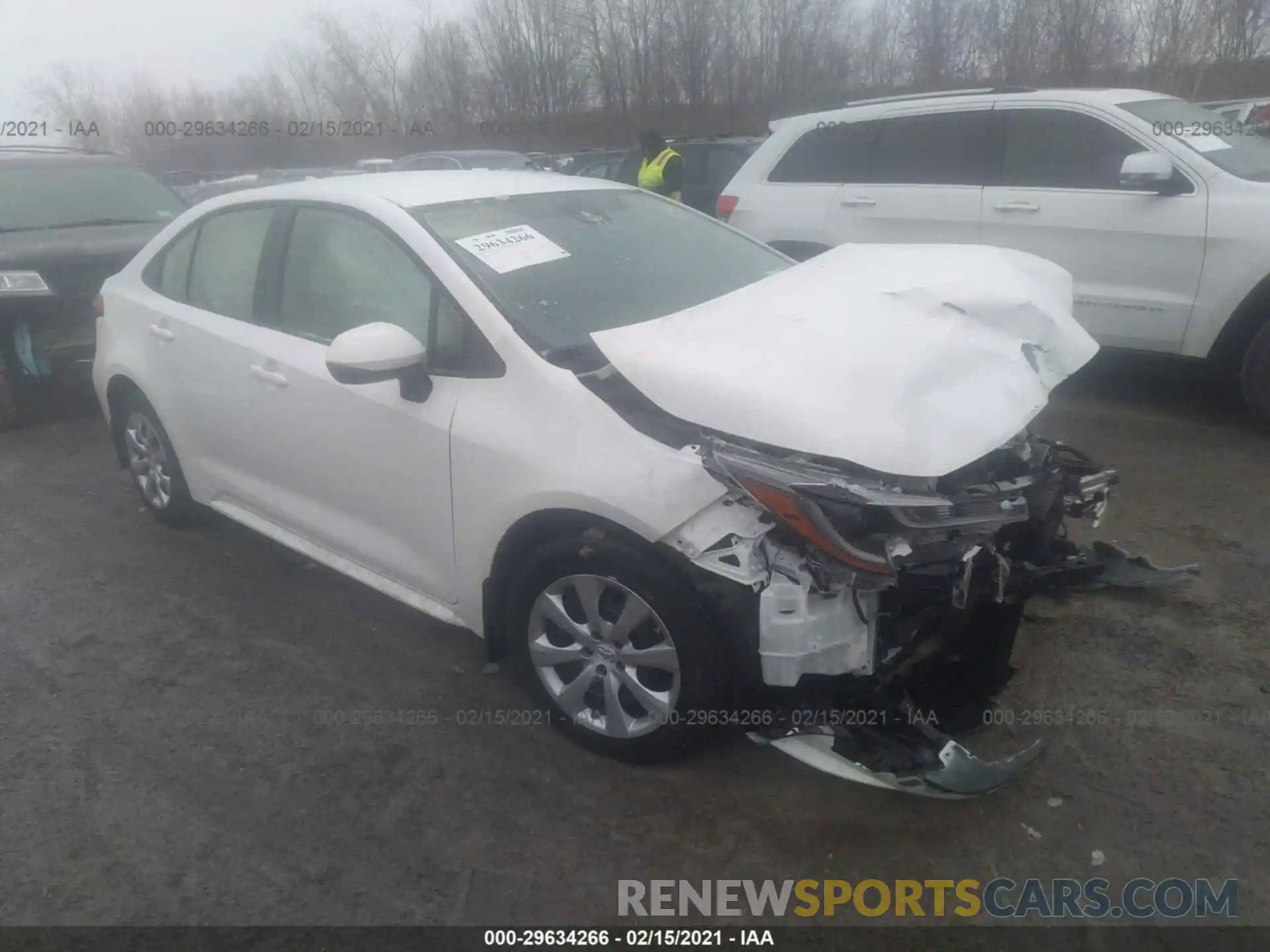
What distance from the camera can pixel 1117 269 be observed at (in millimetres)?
5445

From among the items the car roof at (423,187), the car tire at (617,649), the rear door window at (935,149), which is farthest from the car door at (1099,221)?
the car tire at (617,649)

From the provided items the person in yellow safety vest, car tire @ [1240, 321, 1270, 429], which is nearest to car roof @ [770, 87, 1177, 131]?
car tire @ [1240, 321, 1270, 429]

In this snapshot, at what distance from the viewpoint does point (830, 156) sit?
21.8ft

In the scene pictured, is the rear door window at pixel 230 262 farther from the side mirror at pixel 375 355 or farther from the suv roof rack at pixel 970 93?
the suv roof rack at pixel 970 93

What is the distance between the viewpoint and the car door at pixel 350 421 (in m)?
3.04

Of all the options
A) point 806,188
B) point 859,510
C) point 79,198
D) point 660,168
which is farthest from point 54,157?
point 859,510

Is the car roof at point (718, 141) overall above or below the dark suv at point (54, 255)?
above

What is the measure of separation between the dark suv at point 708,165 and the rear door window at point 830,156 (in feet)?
12.7

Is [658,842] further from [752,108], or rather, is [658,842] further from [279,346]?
[752,108]

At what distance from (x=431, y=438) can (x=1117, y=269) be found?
14.2ft

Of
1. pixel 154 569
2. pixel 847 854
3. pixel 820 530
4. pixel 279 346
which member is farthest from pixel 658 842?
pixel 154 569

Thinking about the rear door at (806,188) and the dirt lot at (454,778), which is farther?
the rear door at (806,188)

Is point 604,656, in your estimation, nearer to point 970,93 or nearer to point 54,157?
point 970,93

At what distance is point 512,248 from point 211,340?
1460mm
